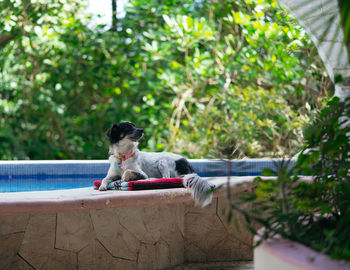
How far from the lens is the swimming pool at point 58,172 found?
13.9ft

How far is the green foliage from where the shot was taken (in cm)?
142

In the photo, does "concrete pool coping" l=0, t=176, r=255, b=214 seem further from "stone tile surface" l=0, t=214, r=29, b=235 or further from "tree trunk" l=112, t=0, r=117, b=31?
"tree trunk" l=112, t=0, r=117, b=31

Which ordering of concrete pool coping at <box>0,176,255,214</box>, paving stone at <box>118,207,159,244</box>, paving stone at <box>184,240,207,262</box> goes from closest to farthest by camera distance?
concrete pool coping at <box>0,176,255,214</box>, paving stone at <box>118,207,159,244</box>, paving stone at <box>184,240,207,262</box>

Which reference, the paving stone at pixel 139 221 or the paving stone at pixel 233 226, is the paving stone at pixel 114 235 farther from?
the paving stone at pixel 233 226

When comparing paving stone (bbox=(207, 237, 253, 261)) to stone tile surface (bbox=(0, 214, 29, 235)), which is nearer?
stone tile surface (bbox=(0, 214, 29, 235))

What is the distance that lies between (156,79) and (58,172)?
2973 mm

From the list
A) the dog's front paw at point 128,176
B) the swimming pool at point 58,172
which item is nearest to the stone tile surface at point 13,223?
the dog's front paw at point 128,176

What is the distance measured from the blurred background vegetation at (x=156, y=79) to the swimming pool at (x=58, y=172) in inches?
44.3

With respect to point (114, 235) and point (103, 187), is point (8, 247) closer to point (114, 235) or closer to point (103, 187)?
point (114, 235)

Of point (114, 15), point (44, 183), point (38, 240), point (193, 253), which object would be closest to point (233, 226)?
point (193, 253)

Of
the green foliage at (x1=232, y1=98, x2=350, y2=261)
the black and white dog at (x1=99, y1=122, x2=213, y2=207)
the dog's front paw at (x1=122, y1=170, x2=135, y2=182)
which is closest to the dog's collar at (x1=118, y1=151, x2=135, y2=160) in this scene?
the black and white dog at (x1=99, y1=122, x2=213, y2=207)

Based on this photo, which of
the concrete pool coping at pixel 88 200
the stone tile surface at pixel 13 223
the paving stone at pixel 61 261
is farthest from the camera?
the paving stone at pixel 61 261

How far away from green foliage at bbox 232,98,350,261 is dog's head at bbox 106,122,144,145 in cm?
141

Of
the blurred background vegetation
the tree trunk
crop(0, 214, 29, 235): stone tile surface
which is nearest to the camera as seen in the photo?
crop(0, 214, 29, 235): stone tile surface
